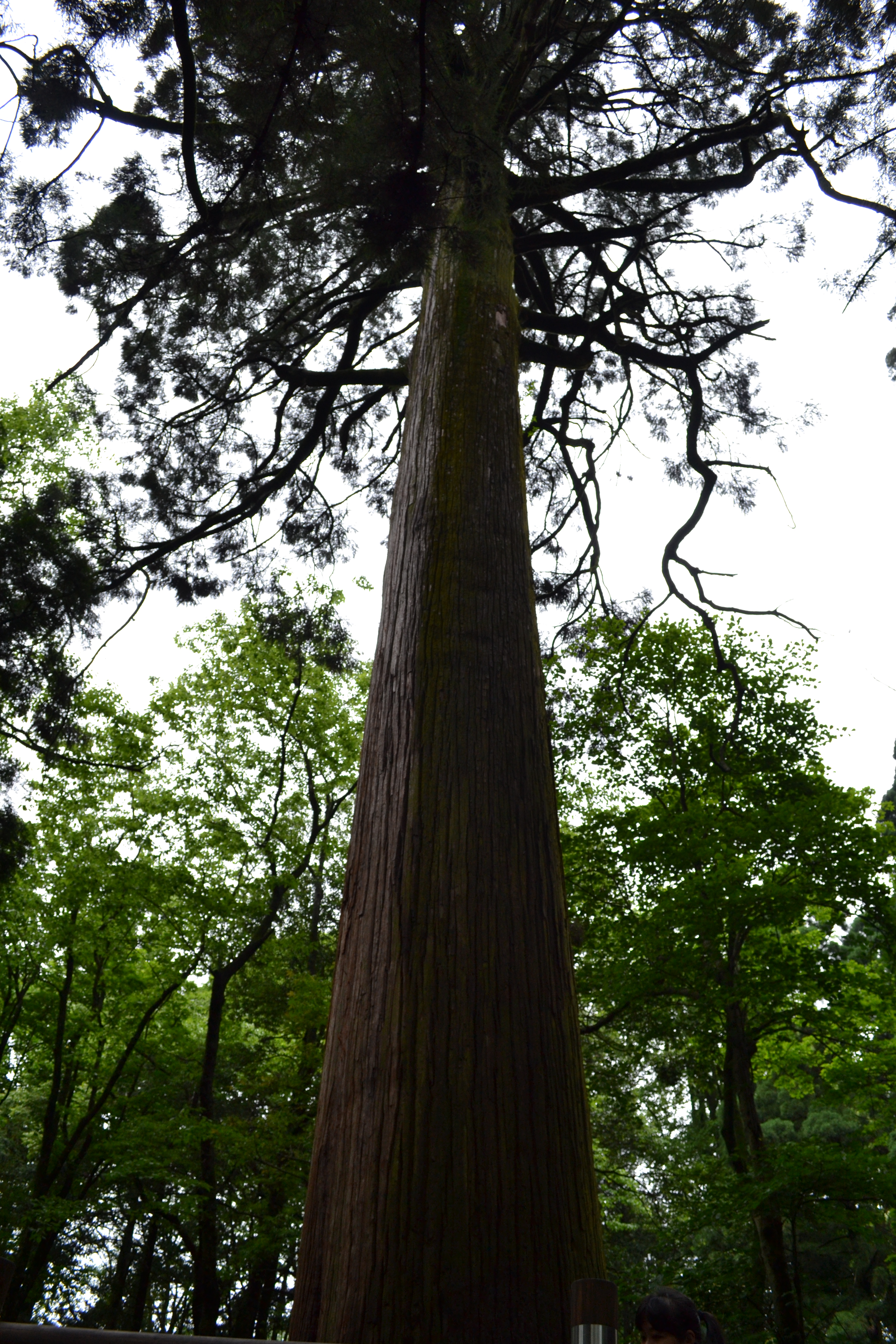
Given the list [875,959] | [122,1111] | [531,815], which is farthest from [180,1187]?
[531,815]

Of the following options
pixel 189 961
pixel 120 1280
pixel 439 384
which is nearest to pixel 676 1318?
pixel 439 384

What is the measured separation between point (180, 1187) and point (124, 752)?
7.04 metres

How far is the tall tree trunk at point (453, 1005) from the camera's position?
1638mm

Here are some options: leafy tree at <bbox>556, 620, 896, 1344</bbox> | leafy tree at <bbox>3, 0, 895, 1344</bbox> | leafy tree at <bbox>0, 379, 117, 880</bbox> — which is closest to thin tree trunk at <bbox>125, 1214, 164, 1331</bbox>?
leafy tree at <bbox>556, 620, 896, 1344</bbox>

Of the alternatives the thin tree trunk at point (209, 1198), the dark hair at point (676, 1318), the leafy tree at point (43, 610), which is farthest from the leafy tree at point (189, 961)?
the dark hair at point (676, 1318)

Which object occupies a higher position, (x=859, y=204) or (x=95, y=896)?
(x=859, y=204)

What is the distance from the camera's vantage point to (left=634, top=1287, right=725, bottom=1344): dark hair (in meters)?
2.38

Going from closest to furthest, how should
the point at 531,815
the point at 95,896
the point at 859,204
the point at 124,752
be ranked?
the point at 531,815
the point at 859,204
the point at 95,896
the point at 124,752

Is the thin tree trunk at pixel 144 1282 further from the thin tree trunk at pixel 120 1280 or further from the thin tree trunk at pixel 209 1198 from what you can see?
the thin tree trunk at pixel 209 1198

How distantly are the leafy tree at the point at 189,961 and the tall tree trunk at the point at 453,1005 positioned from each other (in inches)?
229

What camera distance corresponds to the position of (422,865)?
2146 millimetres

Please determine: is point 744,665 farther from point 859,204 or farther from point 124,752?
point 124,752

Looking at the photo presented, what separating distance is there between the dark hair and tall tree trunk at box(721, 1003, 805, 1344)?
22.1 feet

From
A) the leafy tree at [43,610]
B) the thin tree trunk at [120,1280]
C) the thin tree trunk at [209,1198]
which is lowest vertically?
the thin tree trunk at [120,1280]
